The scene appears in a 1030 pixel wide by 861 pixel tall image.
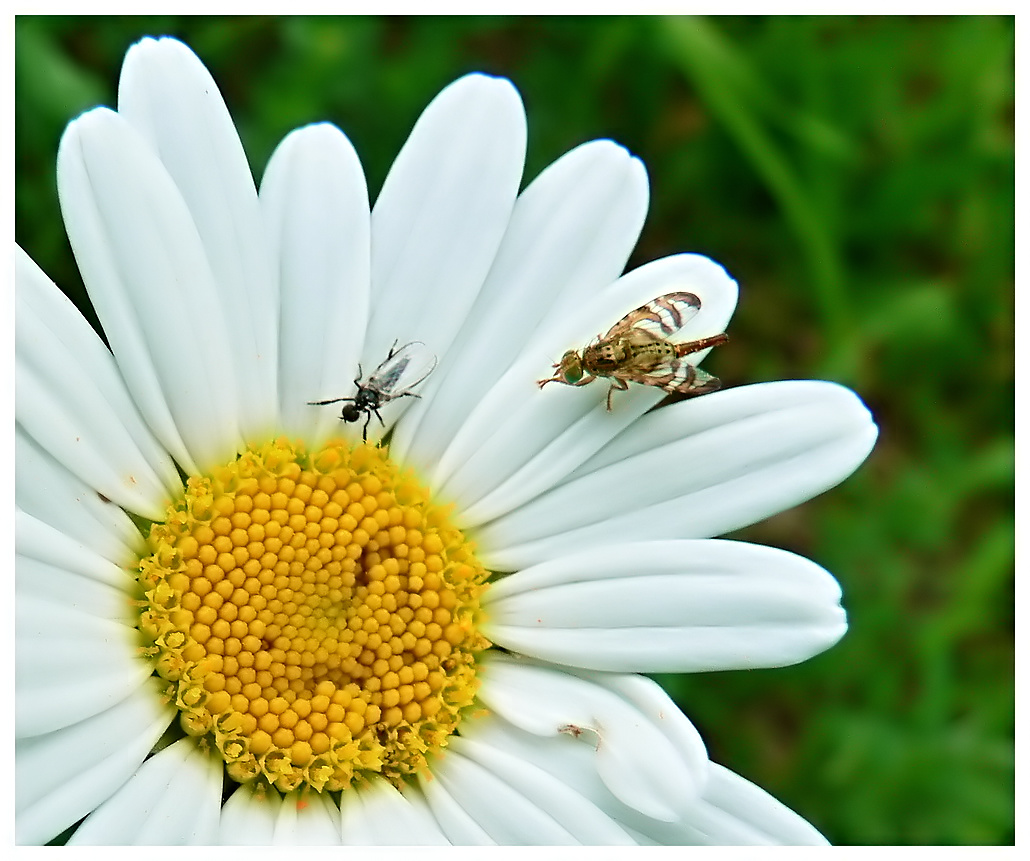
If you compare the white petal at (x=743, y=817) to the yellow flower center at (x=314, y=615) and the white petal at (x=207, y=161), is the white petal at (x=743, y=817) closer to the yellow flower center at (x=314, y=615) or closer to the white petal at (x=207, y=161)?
the yellow flower center at (x=314, y=615)

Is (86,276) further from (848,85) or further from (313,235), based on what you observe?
(848,85)

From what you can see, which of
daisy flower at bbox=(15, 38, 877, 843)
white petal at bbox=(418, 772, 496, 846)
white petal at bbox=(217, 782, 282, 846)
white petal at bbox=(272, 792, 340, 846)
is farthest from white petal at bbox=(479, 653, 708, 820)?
white petal at bbox=(217, 782, 282, 846)

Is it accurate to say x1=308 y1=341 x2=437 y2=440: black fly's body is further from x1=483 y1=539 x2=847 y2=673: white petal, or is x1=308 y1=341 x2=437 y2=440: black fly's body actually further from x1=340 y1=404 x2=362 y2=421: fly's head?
x1=483 y1=539 x2=847 y2=673: white petal

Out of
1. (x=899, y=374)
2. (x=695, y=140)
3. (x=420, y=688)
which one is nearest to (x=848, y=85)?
(x=695, y=140)

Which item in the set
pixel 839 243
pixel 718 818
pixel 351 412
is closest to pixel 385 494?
pixel 351 412

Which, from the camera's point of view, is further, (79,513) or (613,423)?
(613,423)

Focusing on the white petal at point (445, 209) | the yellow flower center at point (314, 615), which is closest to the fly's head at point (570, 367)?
the white petal at point (445, 209)
